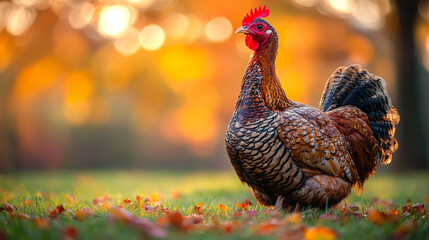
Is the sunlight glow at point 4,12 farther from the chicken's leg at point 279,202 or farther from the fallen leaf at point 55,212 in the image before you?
the chicken's leg at point 279,202

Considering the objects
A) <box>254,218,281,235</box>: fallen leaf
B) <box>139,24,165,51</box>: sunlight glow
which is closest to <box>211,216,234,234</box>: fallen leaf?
<box>254,218,281,235</box>: fallen leaf

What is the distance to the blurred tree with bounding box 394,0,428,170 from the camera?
1189cm

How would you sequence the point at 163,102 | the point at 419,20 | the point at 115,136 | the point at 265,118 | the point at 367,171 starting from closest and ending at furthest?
the point at 265,118 → the point at 367,171 → the point at 419,20 → the point at 163,102 → the point at 115,136

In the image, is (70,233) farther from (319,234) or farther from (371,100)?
(371,100)

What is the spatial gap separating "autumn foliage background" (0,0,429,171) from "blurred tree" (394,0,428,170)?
32 centimetres

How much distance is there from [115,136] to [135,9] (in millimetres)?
6131

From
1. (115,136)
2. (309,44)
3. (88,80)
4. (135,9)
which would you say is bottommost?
(115,136)

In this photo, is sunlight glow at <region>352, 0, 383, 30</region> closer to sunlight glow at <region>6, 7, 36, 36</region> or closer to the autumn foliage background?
the autumn foliage background

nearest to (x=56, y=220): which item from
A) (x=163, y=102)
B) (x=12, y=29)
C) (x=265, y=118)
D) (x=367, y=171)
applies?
(x=265, y=118)

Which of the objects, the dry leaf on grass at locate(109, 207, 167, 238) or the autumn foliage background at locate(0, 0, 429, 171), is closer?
the dry leaf on grass at locate(109, 207, 167, 238)

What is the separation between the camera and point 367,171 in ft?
15.9

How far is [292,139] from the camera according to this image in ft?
12.5

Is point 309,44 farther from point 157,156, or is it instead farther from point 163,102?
point 157,156

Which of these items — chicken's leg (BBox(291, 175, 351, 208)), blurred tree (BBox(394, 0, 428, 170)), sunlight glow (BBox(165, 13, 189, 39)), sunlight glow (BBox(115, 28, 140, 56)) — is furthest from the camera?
sunlight glow (BBox(115, 28, 140, 56))
